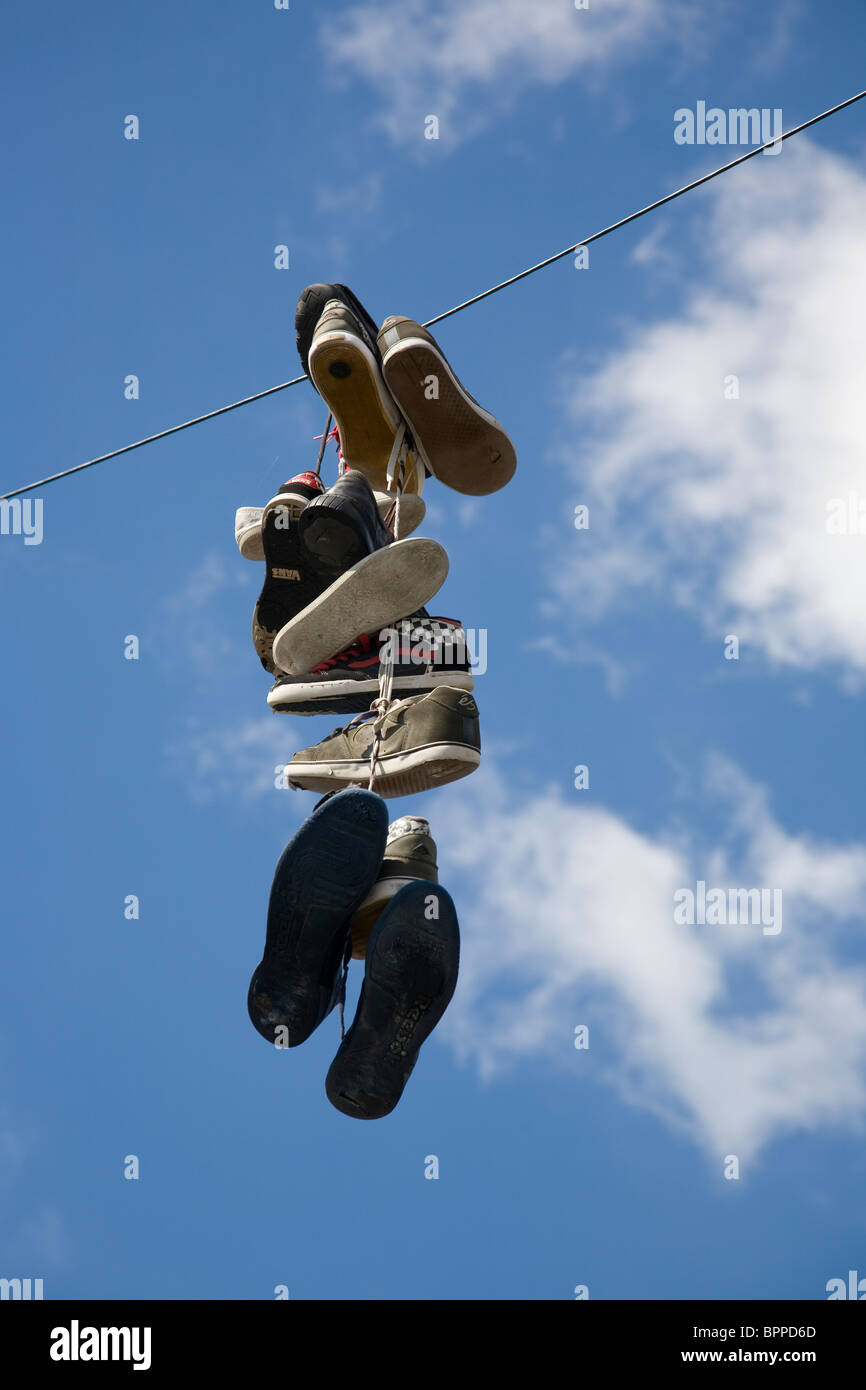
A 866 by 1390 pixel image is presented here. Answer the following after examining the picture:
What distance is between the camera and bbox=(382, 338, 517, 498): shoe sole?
218 inches

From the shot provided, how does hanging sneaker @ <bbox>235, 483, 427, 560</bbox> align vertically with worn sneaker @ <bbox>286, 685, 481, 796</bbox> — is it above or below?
above

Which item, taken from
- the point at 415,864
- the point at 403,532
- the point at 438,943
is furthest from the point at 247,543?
the point at 438,943

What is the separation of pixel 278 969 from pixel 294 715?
1.31 meters

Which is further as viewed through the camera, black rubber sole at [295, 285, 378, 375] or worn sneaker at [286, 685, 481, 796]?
black rubber sole at [295, 285, 378, 375]

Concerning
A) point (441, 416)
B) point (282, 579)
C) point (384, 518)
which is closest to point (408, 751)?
point (282, 579)

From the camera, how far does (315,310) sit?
5.97 m

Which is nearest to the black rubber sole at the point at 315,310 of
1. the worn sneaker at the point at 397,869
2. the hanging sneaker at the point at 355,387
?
the hanging sneaker at the point at 355,387

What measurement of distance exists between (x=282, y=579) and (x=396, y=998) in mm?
1772

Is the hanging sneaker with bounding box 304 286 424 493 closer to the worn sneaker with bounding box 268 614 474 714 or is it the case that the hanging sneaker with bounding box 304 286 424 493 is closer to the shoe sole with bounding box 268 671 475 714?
the worn sneaker with bounding box 268 614 474 714

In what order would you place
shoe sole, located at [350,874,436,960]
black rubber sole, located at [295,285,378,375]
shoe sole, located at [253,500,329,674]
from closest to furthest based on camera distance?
shoe sole, located at [350,874,436,960]
shoe sole, located at [253,500,329,674]
black rubber sole, located at [295,285,378,375]

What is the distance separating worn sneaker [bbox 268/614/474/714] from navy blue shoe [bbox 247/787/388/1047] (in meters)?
0.94

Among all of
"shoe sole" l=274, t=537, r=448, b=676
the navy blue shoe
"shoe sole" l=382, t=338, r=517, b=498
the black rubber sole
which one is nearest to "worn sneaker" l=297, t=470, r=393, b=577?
"shoe sole" l=274, t=537, r=448, b=676

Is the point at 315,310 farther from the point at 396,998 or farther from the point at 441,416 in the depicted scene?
the point at 396,998

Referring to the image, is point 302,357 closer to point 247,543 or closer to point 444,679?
point 247,543
